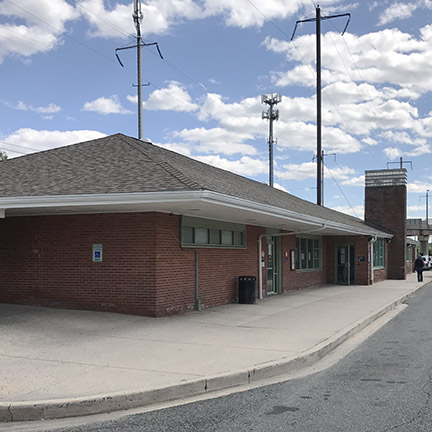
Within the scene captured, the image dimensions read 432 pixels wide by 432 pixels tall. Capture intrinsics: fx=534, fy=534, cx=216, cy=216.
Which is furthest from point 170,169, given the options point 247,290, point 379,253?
point 379,253

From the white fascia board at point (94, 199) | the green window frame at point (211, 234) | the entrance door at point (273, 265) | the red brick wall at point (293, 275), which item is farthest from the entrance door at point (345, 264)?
the white fascia board at point (94, 199)

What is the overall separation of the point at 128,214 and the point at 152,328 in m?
2.83

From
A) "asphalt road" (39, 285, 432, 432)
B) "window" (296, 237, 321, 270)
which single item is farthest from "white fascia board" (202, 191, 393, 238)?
"window" (296, 237, 321, 270)

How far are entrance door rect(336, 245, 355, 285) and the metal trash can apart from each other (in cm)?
1224

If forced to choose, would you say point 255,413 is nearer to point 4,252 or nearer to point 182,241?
point 182,241

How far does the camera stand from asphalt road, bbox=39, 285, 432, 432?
5.22 meters

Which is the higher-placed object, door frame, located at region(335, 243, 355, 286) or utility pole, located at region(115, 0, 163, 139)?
utility pole, located at region(115, 0, 163, 139)

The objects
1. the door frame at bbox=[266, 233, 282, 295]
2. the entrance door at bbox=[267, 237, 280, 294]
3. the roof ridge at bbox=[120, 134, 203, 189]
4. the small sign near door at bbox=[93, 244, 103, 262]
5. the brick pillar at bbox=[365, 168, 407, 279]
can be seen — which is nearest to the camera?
the roof ridge at bbox=[120, 134, 203, 189]

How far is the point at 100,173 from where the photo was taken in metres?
11.9

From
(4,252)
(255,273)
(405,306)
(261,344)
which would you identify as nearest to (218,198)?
(261,344)

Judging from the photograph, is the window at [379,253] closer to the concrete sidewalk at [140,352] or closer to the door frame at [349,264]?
the door frame at [349,264]

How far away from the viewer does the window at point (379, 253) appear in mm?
28562

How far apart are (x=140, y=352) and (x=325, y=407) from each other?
11.2 ft

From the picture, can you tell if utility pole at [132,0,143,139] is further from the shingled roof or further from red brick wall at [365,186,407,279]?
red brick wall at [365,186,407,279]
